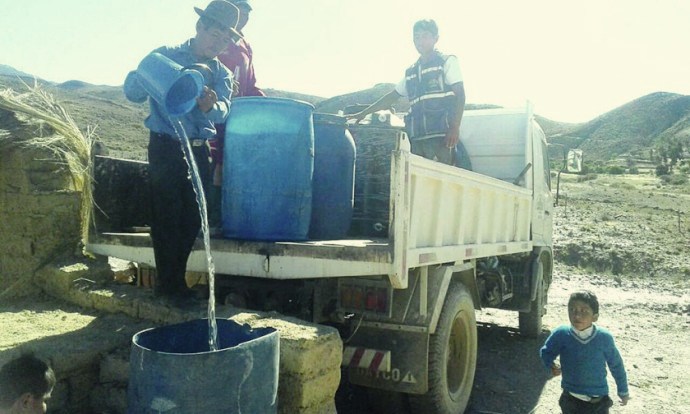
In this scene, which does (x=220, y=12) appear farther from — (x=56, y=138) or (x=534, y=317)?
(x=534, y=317)

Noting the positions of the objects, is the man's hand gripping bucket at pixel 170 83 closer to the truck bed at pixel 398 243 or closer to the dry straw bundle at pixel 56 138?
the truck bed at pixel 398 243

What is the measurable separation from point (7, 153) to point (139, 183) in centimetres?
93

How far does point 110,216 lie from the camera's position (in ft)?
14.1

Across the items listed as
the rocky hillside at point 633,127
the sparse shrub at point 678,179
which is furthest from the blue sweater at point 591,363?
the rocky hillside at point 633,127

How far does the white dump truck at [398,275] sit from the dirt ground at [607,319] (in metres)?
0.68

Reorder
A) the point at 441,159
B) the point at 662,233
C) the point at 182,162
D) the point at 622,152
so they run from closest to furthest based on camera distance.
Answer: the point at 182,162 < the point at 441,159 < the point at 662,233 < the point at 622,152

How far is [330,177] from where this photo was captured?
12.0ft

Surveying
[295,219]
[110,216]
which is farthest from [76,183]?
[295,219]

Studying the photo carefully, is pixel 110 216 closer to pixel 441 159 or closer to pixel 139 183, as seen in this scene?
pixel 139 183

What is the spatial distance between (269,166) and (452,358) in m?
1.97

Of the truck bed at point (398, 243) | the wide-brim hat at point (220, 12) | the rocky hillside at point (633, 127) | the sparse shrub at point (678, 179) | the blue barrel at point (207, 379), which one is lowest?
the blue barrel at point (207, 379)

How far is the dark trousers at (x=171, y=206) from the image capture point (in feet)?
10.0

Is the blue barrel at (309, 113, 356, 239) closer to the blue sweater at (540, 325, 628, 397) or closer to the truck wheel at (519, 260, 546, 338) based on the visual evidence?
the blue sweater at (540, 325, 628, 397)

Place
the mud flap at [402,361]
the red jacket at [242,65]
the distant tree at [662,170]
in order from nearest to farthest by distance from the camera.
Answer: the mud flap at [402,361] < the red jacket at [242,65] < the distant tree at [662,170]
